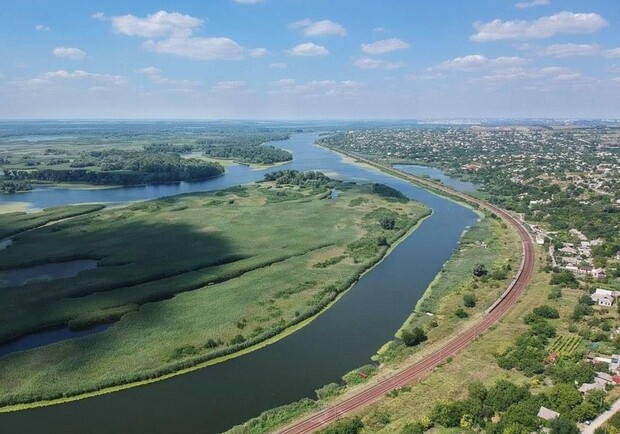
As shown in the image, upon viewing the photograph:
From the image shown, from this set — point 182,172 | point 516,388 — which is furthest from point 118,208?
point 516,388

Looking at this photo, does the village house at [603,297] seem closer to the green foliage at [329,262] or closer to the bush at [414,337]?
the bush at [414,337]

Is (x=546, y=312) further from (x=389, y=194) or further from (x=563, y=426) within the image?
(x=389, y=194)

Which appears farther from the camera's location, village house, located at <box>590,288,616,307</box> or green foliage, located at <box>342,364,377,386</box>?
village house, located at <box>590,288,616,307</box>

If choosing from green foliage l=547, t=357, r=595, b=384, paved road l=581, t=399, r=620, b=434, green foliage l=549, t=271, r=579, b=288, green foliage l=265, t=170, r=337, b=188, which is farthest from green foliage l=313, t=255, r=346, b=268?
green foliage l=265, t=170, r=337, b=188

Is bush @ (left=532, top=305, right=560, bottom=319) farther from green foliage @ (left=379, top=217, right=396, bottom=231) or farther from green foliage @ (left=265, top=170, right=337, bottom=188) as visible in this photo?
green foliage @ (left=265, top=170, right=337, bottom=188)

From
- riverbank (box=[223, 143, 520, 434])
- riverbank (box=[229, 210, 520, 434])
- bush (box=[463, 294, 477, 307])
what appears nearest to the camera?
riverbank (box=[223, 143, 520, 434])

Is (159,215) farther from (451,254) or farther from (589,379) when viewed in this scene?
(589,379)
